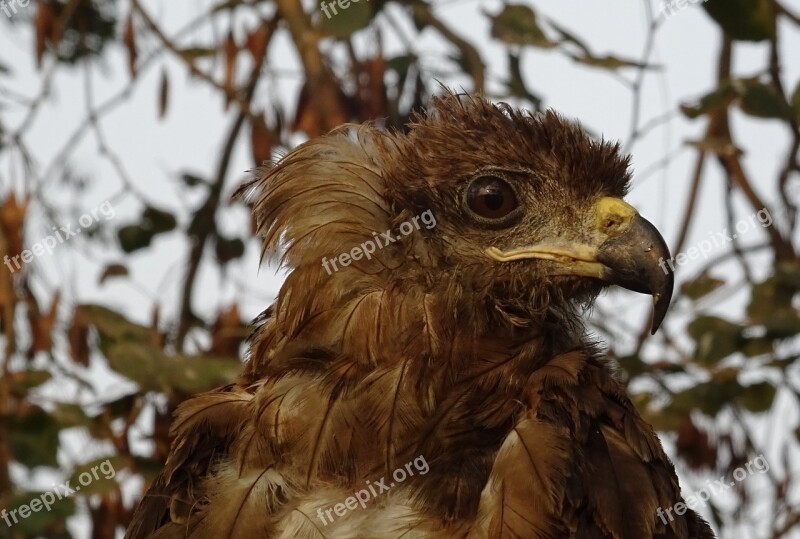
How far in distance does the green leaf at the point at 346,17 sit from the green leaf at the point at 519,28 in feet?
1.72

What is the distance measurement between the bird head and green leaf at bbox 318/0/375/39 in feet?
3.76

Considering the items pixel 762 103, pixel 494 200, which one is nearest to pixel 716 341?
pixel 762 103

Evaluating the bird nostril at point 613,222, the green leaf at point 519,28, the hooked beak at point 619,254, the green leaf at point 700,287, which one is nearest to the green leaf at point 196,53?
the green leaf at point 519,28

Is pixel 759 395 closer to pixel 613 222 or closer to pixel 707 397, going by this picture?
pixel 707 397

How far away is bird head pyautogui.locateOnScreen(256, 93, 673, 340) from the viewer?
3457 mm

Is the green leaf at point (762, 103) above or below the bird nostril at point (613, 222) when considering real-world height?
above

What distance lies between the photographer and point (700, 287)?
5.23 m

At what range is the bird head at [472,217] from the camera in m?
3.46

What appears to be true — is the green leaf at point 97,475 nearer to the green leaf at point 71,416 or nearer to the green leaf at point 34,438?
the green leaf at point 71,416

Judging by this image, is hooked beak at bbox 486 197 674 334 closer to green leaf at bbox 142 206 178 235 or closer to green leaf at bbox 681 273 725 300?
green leaf at bbox 681 273 725 300

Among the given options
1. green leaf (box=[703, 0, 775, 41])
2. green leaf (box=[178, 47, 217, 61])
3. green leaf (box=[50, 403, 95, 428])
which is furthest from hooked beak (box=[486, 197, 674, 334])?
green leaf (box=[178, 47, 217, 61])

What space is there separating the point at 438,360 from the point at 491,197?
55 cm

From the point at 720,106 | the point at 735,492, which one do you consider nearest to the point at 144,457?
the point at 720,106

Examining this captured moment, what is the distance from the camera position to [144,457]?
4.48 m
